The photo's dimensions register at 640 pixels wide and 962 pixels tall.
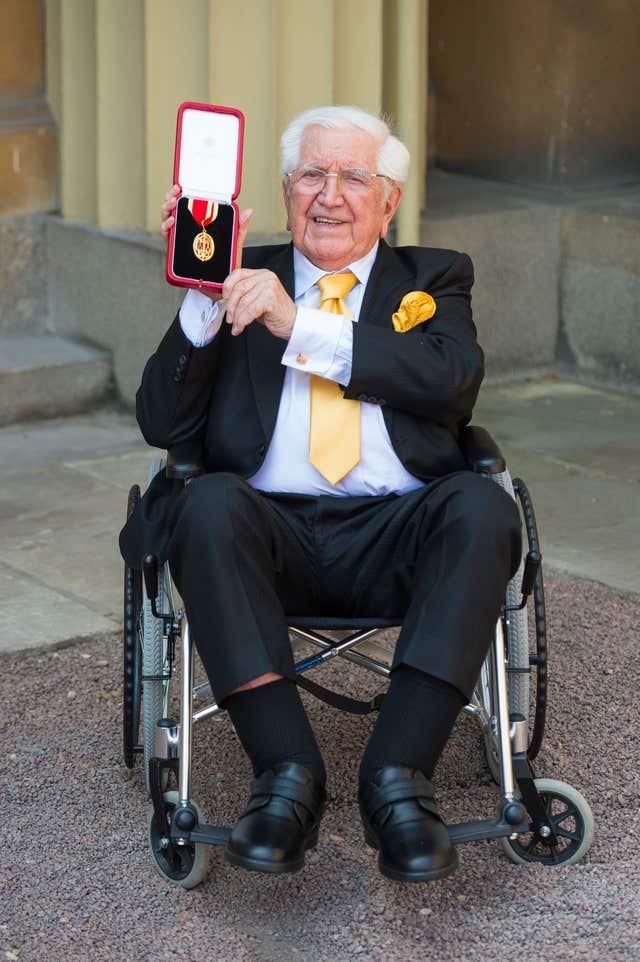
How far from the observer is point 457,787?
332 centimetres

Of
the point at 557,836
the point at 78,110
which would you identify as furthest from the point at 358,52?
the point at 557,836

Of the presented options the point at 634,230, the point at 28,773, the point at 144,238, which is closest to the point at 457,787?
the point at 28,773

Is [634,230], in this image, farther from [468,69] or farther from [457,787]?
[457,787]

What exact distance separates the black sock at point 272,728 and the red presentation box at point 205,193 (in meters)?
0.81

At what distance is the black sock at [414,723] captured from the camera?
2.79 metres

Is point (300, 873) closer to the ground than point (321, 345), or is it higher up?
closer to the ground

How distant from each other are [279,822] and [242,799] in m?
0.57

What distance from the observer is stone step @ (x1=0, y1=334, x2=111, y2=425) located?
6043 mm

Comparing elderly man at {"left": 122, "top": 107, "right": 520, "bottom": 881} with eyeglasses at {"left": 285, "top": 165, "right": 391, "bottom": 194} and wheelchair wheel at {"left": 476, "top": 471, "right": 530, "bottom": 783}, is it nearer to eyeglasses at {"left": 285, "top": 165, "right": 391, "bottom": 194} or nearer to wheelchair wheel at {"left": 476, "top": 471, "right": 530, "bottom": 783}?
eyeglasses at {"left": 285, "top": 165, "right": 391, "bottom": 194}

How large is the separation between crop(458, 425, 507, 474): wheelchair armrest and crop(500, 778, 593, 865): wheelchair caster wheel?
24.8 inches

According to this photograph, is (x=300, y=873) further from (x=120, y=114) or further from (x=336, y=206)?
(x=120, y=114)

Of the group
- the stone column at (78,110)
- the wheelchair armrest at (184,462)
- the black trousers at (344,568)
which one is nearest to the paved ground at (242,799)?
the black trousers at (344,568)

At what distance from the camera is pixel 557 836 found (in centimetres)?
302

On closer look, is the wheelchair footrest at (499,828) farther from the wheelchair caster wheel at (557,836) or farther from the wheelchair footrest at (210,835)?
the wheelchair footrest at (210,835)
